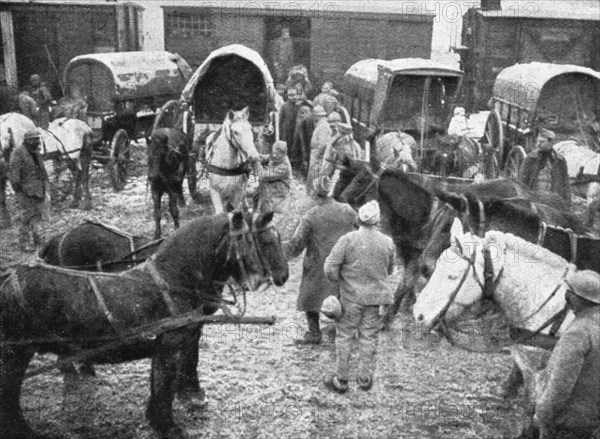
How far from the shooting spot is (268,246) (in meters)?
4.93

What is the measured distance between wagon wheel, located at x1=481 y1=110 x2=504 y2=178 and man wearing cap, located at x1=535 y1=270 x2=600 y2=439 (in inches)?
328

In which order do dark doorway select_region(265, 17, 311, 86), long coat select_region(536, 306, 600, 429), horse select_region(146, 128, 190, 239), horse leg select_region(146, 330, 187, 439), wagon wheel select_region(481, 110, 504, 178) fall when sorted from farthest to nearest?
dark doorway select_region(265, 17, 311, 86)
wagon wheel select_region(481, 110, 504, 178)
horse select_region(146, 128, 190, 239)
horse leg select_region(146, 330, 187, 439)
long coat select_region(536, 306, 600, 429)

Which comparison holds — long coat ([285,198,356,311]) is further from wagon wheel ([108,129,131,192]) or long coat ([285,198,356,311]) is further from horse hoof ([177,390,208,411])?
wagon wheel ([108,129,131,192])

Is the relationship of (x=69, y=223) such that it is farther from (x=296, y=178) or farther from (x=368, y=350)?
(x=368, y=350)

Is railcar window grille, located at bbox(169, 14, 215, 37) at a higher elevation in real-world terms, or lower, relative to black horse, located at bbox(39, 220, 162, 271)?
higher

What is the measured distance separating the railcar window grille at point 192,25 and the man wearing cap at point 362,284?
17354 millimetres

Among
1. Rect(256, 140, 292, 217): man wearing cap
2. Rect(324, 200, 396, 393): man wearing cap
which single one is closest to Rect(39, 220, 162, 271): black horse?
Rect(324, 200, 396, 393): man wearing cap

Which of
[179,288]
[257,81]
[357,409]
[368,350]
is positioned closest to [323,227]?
[368,350]

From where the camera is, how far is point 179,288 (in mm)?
4742

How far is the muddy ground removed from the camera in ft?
17.6

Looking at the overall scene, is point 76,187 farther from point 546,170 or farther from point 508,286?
point 508,286

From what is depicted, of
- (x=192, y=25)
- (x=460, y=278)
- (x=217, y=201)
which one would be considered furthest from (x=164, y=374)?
(x=192, y=25)

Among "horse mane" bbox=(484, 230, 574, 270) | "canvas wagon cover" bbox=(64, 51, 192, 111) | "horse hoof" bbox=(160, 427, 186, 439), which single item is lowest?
"horse hoof" bbox=(160, 427, 186, 439)

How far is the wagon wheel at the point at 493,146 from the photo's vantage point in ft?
39.7
